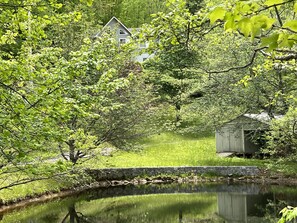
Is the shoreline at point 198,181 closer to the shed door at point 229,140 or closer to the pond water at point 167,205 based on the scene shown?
the pond water at point 167,205

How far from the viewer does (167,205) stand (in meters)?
13.8

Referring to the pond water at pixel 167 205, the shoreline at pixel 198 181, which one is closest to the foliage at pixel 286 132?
the shoreline at pixel 198 181

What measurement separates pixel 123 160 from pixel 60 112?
14.5 meters

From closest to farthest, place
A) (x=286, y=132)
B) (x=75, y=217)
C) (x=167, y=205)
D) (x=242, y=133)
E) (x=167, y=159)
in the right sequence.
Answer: (x=75, y=217)
(x=167, y=205)
(x=286, y=132)
(x=167, y=159)
(x=242, y=133)

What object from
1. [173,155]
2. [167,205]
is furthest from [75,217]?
[173,155]

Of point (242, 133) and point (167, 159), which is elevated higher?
point (242, 133)

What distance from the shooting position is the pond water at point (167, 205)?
1191 cm

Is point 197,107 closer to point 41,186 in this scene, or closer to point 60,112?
point 41,186

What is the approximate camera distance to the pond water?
1191 centimetres

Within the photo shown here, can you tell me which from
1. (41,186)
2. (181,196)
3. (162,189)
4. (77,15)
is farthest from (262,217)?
(77,15)

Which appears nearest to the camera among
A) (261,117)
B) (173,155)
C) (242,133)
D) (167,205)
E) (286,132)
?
(167,205)

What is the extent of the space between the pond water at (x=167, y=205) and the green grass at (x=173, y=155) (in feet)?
5.45

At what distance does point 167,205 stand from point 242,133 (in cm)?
845

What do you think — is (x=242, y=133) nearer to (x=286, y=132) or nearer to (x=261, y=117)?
(x=261, y=117)
